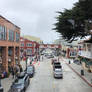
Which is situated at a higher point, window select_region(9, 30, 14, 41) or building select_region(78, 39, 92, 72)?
window select_region(9, 30, 14, 41)

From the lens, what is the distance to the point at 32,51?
9144cm

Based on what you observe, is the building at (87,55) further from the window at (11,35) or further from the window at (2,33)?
the window at (2,33)

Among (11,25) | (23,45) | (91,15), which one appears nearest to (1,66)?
(11,25)

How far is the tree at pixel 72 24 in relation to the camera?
2389 cm

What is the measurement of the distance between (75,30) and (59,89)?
31.5 feet

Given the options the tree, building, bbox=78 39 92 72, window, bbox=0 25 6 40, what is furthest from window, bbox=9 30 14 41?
building, bbox=78 39 92 72

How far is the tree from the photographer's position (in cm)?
2389

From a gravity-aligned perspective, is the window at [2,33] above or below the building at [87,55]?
above

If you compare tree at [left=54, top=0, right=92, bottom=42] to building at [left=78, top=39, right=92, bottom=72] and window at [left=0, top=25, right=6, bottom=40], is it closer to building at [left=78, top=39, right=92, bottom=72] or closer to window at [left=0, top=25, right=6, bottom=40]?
building at [left=78, top=39, right=92, bottom=72]

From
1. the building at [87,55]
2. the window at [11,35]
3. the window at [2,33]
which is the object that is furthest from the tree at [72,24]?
the window at [11,35]

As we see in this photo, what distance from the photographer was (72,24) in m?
25.7

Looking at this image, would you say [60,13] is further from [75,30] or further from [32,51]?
[32,51]

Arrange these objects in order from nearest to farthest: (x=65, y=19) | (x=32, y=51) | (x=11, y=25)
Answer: (x=65, y=19) < (x=11, y=25) < (x=32, y=51)

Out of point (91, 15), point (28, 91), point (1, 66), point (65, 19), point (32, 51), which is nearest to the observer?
point (91, 15)
